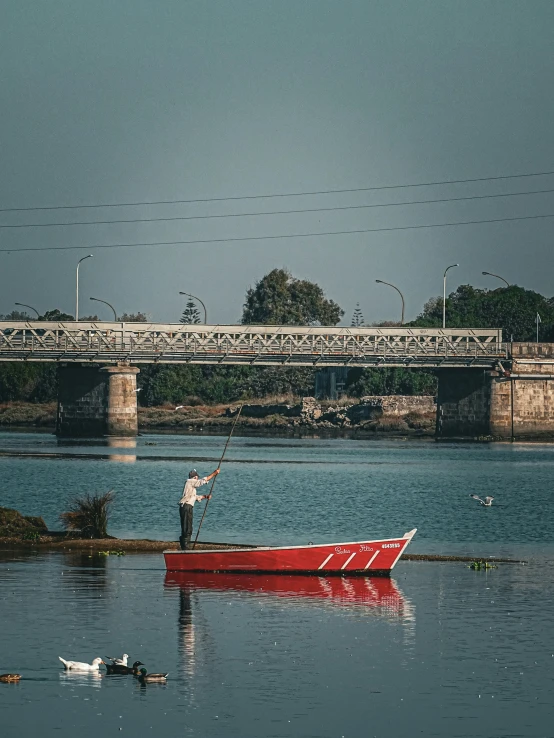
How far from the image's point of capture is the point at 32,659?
23.7m

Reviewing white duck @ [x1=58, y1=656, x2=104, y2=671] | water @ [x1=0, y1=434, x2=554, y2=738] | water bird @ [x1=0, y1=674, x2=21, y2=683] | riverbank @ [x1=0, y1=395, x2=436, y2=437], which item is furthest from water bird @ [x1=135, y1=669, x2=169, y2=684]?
riverbank @ [x1=0, y1=395, x2=436, y2=437]

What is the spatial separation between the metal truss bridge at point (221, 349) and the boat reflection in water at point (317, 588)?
101 m

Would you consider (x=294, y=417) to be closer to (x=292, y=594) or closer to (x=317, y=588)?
(x=317, y=588)

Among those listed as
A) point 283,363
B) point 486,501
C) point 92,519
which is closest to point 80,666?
point 92,519

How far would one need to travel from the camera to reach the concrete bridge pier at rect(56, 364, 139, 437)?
137750 mm

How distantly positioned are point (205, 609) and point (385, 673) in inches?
262

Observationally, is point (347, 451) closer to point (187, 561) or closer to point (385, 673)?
point (187, 561)

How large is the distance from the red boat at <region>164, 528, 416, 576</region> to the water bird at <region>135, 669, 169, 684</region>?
11285 mm

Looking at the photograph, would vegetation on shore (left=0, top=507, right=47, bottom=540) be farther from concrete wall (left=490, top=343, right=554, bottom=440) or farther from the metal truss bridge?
concrete wall (left=490, top=343, right=554, bottom=440)

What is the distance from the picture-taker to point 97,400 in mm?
139375

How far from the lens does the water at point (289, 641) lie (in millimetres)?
20391

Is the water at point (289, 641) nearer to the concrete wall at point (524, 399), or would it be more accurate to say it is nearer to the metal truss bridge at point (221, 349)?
the metal truss bridge at point (221, 349)

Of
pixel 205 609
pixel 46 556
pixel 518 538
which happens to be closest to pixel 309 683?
pixel 205 609

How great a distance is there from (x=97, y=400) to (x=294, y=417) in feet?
179
